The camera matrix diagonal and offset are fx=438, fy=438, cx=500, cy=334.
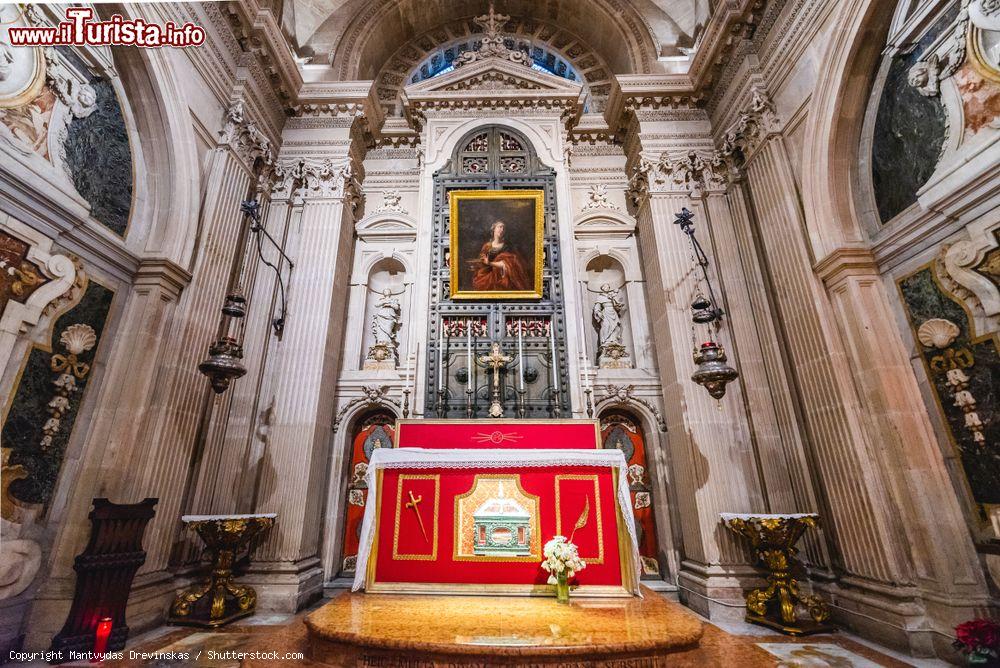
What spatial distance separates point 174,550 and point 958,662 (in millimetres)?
7876

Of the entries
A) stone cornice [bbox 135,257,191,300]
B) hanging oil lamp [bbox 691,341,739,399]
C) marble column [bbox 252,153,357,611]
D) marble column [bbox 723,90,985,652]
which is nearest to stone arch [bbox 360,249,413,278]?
marble column [bbox 252,153,357,611]

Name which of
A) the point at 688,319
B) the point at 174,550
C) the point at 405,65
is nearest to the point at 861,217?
the point at 688,319

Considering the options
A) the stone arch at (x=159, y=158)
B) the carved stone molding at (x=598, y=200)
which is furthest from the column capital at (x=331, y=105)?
the carved stone molding at (x=598, y=200)

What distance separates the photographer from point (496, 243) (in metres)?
7.88

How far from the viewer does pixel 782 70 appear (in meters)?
6.20

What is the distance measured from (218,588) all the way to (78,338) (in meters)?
3.02

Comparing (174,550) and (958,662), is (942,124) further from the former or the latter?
(174,550)

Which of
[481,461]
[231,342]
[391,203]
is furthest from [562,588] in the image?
[391,203]

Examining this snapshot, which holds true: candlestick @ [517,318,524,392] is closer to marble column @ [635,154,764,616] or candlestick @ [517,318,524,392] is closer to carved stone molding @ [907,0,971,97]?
marble column @ [635,154,764,616]

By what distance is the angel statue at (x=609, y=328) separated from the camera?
24.7 feet

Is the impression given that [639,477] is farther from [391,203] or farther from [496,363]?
[391,203]

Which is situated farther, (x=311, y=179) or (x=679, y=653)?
(x=311, y=179)

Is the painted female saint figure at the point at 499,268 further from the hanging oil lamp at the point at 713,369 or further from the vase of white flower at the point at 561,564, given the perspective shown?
the vase of white flower at the point at 561,564

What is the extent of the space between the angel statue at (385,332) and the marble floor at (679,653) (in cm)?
387
